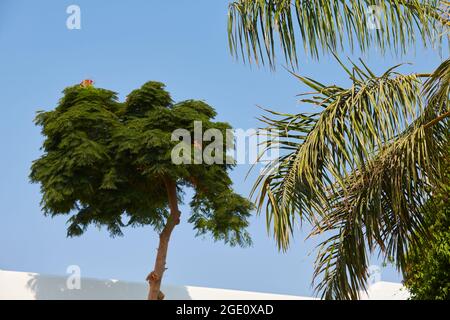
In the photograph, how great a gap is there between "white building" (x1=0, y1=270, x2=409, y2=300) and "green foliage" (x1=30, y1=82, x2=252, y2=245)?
49.8 inches

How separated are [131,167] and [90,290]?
114 inches

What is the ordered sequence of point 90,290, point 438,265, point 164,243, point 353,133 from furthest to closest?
point 164,243 → point 90,290 → point 438,265 → point 353,133

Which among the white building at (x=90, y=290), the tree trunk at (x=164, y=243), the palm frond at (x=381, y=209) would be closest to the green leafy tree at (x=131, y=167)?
the tree trunk at (x=164, y=243)

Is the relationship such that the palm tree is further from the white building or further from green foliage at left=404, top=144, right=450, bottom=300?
the white building

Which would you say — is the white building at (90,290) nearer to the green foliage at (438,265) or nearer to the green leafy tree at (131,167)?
the green leafy tree at (131,167)

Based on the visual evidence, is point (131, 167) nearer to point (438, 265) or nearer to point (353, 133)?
point (438, 265)

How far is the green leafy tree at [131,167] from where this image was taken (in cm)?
1500

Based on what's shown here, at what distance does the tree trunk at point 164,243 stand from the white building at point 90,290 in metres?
0.77

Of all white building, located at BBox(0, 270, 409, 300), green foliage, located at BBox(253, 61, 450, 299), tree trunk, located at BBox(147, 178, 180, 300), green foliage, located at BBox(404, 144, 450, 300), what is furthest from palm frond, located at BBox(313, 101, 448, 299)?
tree trunk, located at BBox(147, 178, 180, 300)

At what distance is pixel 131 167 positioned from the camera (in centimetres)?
1594

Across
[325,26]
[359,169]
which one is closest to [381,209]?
[359,169]

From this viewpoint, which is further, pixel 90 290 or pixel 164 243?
pixel 164 243
